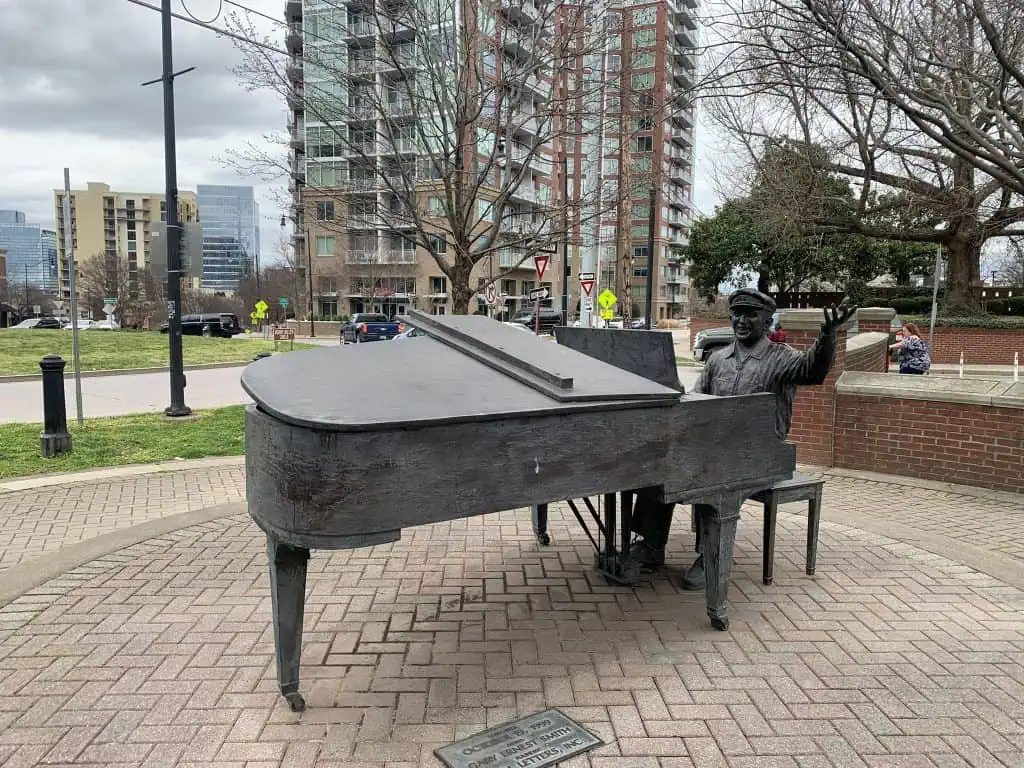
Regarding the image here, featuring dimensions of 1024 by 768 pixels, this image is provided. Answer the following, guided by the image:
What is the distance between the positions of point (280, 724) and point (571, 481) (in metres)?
1.57

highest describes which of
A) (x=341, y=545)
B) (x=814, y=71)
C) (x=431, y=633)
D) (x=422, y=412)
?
(x=814, y=71)

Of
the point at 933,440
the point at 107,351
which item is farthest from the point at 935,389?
the point at 107,351

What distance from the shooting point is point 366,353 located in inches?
133

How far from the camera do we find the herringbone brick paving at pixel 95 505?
535 cm

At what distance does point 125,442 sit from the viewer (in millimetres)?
9156

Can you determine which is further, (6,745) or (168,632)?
(168,632)

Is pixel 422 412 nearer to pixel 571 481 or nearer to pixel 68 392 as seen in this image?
pixel 571 481

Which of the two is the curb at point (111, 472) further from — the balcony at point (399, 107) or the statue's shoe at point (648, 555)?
the balcony at point (399, 107)

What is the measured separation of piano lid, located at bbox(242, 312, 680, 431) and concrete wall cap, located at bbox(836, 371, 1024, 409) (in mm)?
5178

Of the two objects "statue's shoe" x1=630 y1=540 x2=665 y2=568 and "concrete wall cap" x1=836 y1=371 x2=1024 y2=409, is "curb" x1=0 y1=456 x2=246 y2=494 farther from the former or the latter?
"concrete wall cap" x1=836 y1=371 x2=1024 y2=409

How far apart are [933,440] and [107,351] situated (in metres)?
24.7

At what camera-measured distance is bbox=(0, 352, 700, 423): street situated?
12273 mm

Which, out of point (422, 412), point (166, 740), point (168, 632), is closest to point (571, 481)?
point (422, 412)

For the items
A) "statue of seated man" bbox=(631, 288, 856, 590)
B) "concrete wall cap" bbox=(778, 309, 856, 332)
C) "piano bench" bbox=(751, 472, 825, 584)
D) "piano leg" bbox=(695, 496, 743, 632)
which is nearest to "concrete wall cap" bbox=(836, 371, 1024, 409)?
"concrete wall cap" bbox=(778, 309, 856, 332)
